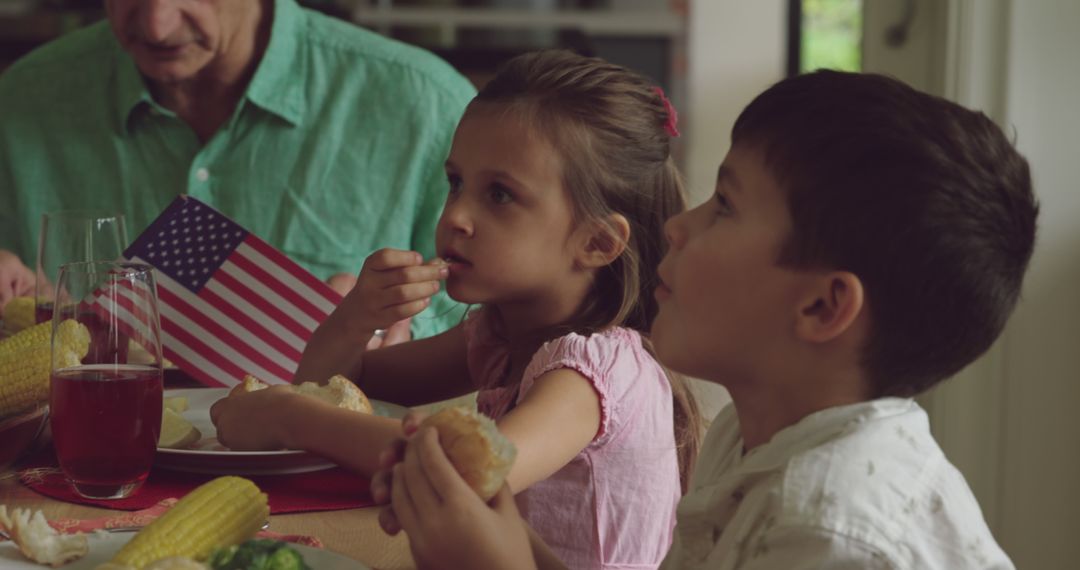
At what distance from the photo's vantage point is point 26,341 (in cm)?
124

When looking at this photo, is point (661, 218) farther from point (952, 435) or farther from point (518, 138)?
point (952, 435)

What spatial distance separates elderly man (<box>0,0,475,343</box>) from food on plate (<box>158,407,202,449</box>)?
3.64 feet

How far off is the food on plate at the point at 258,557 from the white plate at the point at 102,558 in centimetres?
6

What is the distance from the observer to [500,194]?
1.41 metres

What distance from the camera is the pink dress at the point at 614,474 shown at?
4.16 feet

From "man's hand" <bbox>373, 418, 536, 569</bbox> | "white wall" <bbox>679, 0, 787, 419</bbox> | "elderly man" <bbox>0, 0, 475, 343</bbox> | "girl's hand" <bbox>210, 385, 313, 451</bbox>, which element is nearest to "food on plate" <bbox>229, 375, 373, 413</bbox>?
"girl's hand" <bbox>210, 385, 313, 451</bbox>

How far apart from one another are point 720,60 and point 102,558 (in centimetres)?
446

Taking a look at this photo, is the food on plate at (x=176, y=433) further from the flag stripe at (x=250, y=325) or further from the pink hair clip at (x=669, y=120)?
the pink hair clip at (x=669, y=120)

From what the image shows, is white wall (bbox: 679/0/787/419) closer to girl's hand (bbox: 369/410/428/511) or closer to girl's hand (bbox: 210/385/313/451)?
girl's hand (bbox: 210/385/313/451)

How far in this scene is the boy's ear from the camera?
907 millimetres

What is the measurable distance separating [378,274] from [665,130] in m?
0.37

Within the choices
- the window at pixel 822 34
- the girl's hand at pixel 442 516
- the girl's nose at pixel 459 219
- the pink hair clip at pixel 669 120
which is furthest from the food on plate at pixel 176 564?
the window at pixel 822 34

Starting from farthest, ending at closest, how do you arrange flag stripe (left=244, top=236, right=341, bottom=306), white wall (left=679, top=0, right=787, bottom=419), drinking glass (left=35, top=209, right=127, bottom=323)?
white wall (left=679, top=0, right=787, bottom=419) → flag stripe (left=244, top=236, right=341, bottom=306) → drinking glass (left=35, top=209, right=127, bottom=323)

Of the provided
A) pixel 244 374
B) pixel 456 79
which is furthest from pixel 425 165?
pixel 244 374
